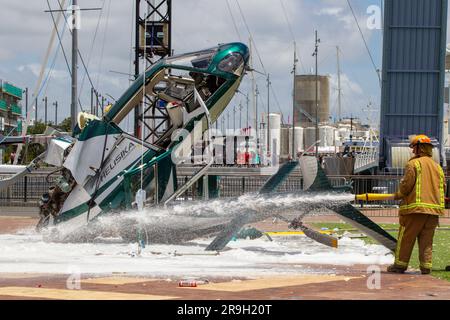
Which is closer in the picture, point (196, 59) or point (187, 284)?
point (187, 284)

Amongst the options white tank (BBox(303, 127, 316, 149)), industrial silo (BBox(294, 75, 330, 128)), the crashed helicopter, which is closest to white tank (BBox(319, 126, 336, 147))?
industrial silo (BBox(294, 75, 330, 128))

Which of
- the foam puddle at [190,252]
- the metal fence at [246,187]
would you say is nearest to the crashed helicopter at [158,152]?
the foam puddle at [190,252]

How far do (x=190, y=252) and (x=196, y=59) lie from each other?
4044 mm

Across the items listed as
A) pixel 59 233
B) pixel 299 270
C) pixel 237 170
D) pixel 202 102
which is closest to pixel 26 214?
pixel 59 233

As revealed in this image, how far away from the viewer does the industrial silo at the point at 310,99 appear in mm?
142375

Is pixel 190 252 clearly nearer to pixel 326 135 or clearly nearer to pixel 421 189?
pixel 421 189

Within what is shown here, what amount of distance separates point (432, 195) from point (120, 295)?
5208 mm

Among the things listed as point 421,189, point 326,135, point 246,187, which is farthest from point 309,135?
point 421,189

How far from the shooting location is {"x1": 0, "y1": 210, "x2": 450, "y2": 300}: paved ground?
9219 millimetres

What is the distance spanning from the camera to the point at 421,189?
1234cm

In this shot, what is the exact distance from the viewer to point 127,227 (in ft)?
55.1

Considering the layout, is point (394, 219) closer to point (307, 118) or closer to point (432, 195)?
point (432, 195)

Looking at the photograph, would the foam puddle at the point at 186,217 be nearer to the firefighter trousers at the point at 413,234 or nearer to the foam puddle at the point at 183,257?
the foam puddle at the point at 183,257

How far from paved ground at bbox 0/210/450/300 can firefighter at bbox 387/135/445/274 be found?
0.39 meters
